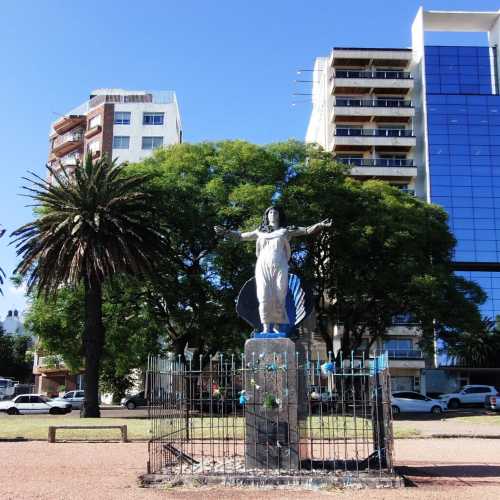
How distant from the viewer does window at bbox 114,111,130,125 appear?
6675 cm

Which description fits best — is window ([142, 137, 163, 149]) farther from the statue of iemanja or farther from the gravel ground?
the statue of iemanja

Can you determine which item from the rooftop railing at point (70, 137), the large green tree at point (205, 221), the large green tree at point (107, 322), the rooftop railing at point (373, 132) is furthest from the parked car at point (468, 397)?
the rooftop railing at point (70, 137)

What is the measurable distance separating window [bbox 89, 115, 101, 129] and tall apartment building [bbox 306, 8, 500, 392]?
76.9 feet

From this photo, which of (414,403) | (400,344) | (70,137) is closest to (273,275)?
(414,403)

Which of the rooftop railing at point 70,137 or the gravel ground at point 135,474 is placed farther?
the rooftop railing at point 70,137

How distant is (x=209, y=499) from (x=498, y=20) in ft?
217

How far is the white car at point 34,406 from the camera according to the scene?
40250mm

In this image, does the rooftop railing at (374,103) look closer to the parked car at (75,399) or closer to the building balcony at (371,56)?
the building balcony at (371,56)

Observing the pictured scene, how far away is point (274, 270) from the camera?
40.2 feet

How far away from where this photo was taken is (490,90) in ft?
209

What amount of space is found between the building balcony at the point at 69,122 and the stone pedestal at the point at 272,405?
63547mm

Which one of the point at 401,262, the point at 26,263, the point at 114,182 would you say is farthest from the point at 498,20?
the point at 26,263

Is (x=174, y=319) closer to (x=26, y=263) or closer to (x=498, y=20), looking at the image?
(x=26, y=263)

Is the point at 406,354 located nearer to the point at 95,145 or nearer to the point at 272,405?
the point at 95,145
